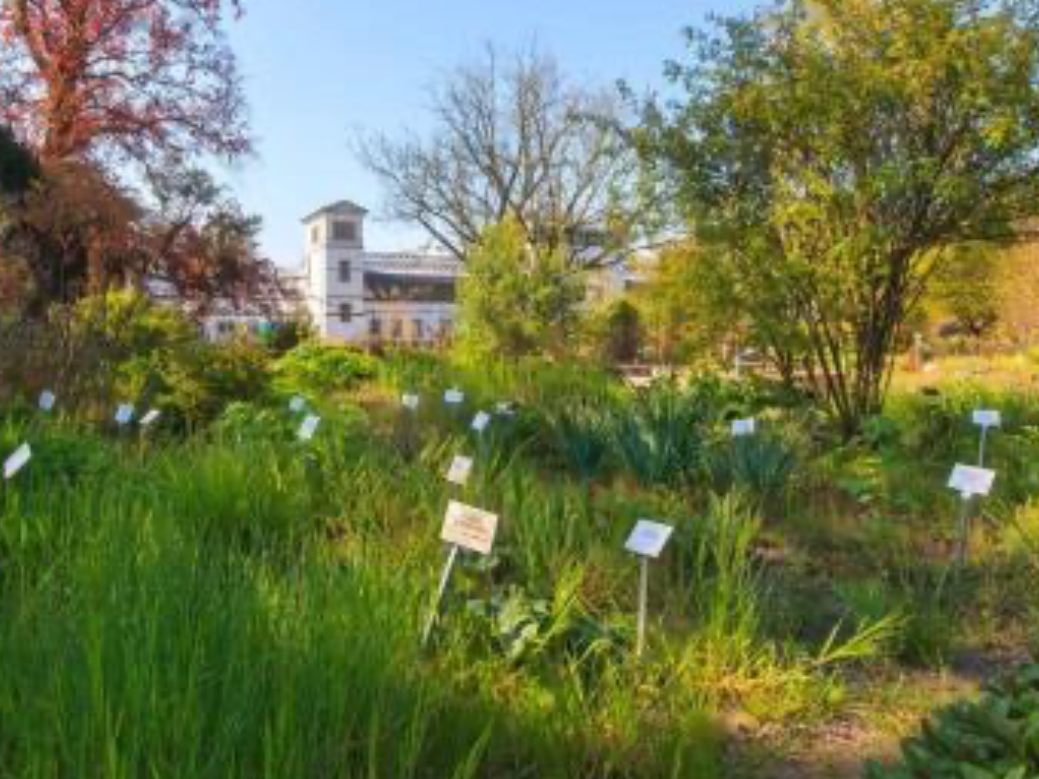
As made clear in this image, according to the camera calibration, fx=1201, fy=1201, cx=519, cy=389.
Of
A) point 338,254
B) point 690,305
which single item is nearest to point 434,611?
point 690,305

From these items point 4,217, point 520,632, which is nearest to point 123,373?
point 4,217

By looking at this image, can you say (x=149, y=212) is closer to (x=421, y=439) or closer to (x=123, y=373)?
(x=123, y=373)

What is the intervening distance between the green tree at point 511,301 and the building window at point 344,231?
46.3 meters

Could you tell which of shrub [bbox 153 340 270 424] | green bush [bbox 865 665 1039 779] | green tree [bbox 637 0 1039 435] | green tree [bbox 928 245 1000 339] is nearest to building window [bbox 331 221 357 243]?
green tree [bbox 928 245 1000 339]

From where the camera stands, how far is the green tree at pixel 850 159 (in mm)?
7539

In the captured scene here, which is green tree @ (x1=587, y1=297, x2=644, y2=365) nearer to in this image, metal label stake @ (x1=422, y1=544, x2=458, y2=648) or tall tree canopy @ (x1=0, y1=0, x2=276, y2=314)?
tall tree canopy @ (x1=0, y1=0, x2=276, y2=314)

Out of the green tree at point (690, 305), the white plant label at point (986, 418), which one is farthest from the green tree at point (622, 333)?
the white plant label at point (986, 418)

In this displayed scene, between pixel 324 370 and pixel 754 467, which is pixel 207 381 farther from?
pixel 754 467

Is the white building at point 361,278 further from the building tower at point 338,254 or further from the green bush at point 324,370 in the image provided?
the green bush at point 324,370

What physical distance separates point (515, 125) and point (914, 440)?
92.7ft

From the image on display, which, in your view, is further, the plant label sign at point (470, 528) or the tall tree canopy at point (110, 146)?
the tall tree canopy at point (110, 146)

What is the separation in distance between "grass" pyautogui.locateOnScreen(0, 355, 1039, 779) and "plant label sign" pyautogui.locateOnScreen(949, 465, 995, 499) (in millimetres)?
317

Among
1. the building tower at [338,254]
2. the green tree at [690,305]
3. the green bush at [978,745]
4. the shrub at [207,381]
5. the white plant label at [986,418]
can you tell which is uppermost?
the building tower at [338,254]

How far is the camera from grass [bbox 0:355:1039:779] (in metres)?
2.11
